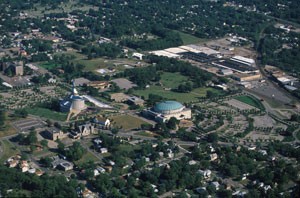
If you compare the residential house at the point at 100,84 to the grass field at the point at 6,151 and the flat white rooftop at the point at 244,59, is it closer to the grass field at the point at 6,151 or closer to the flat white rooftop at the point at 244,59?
the grass field at the point at 6,151

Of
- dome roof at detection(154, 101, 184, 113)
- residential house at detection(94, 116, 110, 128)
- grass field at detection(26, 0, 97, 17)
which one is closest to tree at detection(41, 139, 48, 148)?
residential house at detection(94, 116, 110, 128)

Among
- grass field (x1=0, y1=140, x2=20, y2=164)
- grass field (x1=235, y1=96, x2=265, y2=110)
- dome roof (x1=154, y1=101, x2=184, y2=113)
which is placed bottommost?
Result: grass field (x1=0, y1=140, x2=20, y2=164)

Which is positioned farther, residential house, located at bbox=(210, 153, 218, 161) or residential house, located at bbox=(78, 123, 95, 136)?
residential house, located at bbox=(78, 123, 95, 136)

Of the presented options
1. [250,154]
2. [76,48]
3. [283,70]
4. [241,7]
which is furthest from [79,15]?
[250,154]

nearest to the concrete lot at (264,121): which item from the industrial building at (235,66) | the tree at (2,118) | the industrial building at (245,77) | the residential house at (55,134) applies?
the industrial building at (245,77)

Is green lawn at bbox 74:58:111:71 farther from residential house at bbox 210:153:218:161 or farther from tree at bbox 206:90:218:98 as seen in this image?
residential house at bbox 210:153:218:161

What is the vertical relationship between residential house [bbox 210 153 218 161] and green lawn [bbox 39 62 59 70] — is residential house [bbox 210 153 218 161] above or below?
above

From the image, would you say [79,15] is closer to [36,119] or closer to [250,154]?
[36,119]
